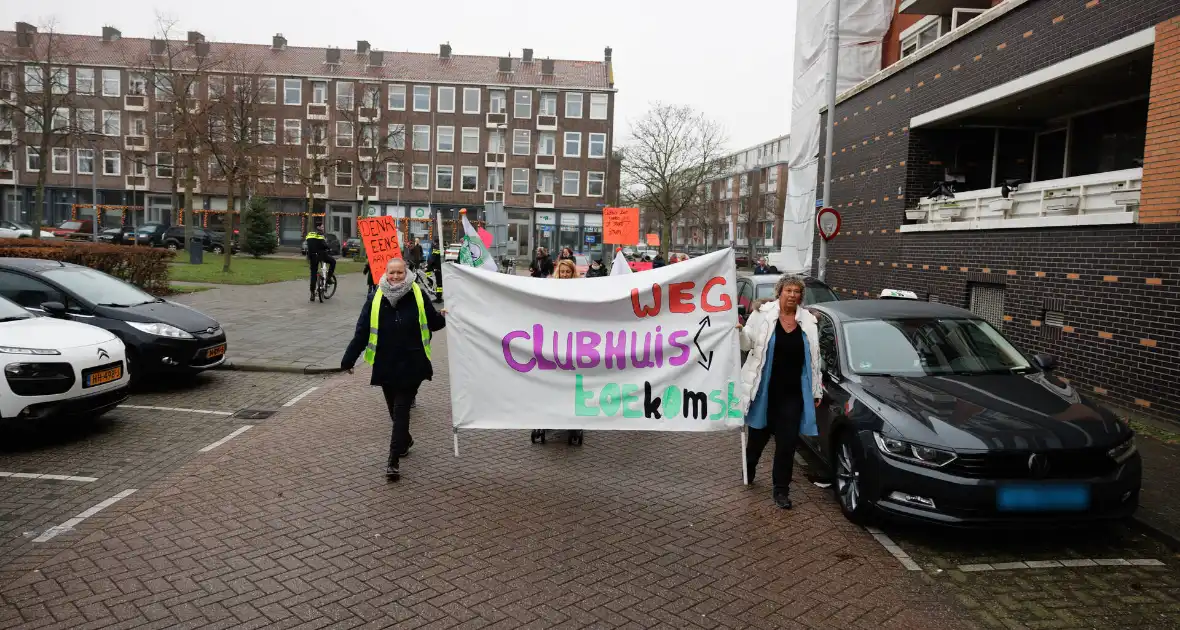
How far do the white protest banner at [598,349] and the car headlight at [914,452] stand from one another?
129 centimetres

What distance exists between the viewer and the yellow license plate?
23.0 feet

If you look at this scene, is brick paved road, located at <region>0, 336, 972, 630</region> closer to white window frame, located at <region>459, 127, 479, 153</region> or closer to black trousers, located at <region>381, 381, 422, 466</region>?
black trousers, located at <region>381, 381, 422, 466</region>

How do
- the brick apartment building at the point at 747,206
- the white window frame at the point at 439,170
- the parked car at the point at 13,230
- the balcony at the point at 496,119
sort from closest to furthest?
the parked car at the point at 13,230 → the balcony at the point at 496,119 → the white window frame at the point at 439,170 → the brick apartment building at the point at 747,206

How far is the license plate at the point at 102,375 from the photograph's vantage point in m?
6.97

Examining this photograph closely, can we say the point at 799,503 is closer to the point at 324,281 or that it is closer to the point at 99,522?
the point at 99,522

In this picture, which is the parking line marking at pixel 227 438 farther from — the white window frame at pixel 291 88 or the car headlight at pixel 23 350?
the white window frame at pixel 291 88

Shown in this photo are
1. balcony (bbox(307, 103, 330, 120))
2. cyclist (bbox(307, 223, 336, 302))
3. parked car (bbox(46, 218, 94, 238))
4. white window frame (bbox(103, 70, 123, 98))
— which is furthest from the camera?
balcony (bbox(307, 103, 330, 120))

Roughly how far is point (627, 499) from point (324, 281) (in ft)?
54.7

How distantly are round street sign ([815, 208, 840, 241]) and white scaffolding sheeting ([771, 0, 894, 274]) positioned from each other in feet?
26.1

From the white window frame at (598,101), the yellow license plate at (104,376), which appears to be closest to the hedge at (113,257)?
the yellow license plate at (104,376)

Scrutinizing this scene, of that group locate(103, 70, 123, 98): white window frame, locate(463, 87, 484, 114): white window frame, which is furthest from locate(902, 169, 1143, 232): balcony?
locate(103, 70, 123, 98): white window frame

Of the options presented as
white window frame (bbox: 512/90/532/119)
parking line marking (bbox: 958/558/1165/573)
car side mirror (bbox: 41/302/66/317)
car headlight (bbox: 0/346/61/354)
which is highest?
white window frame (bbox: 512/90/532/119)

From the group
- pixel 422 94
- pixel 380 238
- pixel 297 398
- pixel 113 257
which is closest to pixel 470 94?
pixel 422 94

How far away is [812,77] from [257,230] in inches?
1286
